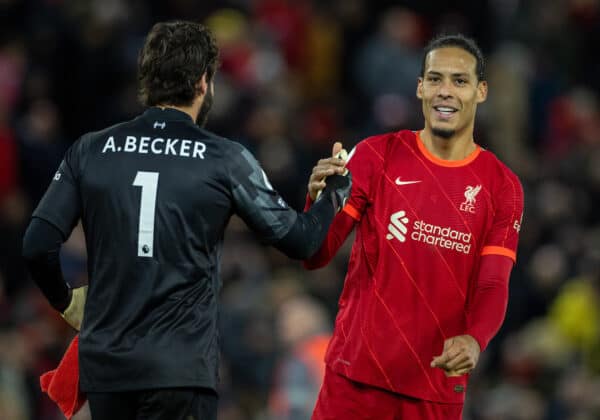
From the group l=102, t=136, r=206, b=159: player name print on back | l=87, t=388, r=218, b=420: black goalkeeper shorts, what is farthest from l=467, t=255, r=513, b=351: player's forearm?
l=102, t=136, r=206, b=159: player name print on back

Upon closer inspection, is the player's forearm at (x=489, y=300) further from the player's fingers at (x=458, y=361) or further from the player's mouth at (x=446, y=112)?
the player's mouth at (x=446, y=112)

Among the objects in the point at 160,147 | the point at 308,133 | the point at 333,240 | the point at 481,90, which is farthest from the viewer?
the point at 308,133

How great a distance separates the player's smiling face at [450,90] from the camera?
565 centimetres

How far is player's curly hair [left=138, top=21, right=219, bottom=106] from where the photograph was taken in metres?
5.23

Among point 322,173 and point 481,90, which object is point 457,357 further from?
point 481,90

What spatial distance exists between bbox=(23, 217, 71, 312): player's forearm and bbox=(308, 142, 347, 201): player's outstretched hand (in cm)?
104

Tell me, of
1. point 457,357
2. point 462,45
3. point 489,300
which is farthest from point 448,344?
point 462,45

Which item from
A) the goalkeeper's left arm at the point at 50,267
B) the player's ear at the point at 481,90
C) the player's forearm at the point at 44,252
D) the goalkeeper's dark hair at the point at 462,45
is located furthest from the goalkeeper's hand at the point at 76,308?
the player's ear at the point at 481,90

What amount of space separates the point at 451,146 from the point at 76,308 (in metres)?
1.65

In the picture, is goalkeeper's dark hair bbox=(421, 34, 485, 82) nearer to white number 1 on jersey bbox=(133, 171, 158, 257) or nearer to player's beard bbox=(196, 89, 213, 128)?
player's beard bbox=(196, 89, 213, 128)

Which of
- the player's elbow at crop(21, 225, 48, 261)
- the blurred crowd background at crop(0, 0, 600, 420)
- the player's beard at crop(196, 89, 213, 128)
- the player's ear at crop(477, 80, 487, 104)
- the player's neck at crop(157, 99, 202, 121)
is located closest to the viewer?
the player's elbow at crop(21, 225, 48, 261)

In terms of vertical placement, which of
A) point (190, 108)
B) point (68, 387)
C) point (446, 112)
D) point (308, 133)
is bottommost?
point (68, 387)

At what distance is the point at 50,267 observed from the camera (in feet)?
17.3

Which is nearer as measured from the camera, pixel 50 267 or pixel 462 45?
pixel 50 267
